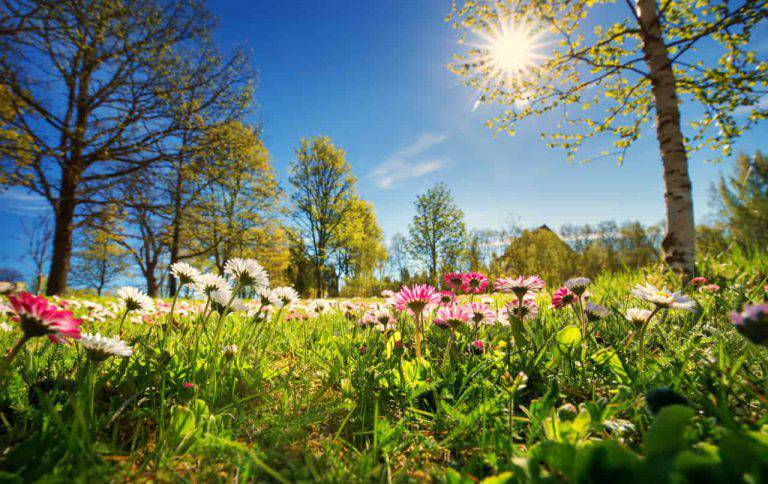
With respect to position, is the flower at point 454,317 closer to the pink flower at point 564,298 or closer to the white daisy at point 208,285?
the pink flower at point 564,298

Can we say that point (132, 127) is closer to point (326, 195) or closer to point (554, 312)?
point (554, 312)

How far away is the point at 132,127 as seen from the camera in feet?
26.2

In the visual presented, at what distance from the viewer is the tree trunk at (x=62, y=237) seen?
26.7 ft

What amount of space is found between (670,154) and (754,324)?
19.2ft

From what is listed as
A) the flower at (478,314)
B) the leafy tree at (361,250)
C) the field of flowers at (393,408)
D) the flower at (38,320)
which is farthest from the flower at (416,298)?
the leafy tree at (361,250)

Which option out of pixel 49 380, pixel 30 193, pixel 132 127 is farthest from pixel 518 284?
pixel 30 193

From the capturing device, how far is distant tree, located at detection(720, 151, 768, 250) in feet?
81.1

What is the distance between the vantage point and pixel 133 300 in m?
1.49

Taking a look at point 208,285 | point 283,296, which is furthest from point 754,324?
point 208,285

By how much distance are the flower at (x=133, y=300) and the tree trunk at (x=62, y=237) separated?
9.74 metres

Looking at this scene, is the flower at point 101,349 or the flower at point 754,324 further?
the flower at point 101,349

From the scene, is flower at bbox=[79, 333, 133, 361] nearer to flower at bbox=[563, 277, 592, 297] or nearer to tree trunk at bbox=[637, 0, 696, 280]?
flower at bbox=[563, 277, 592, 297]

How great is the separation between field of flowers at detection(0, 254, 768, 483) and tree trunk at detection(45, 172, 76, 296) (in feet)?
29.9

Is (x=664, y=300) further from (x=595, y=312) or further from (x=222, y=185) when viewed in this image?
(x=222, y=185)
